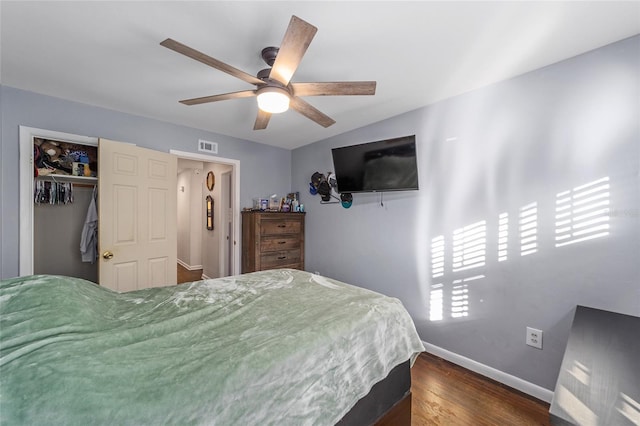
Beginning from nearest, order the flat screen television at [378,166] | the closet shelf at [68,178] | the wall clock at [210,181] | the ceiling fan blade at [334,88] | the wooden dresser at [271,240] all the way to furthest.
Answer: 1. the ceiling fan blade at [334,88]
2. the closet shelf at [68,178]
3. the flat screen television at [378,166]
4. the wooden dresser at [271,240]
5. the wall clock at [210,181]

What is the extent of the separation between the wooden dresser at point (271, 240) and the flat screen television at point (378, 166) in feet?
3.33

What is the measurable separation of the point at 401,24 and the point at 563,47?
114 cm

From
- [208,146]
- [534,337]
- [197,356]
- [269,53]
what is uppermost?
[269,53]

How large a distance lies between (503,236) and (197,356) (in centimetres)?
226

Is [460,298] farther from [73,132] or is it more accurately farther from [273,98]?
[73,132]

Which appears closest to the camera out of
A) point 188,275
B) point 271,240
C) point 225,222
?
point 271,240

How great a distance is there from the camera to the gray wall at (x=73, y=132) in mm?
2117

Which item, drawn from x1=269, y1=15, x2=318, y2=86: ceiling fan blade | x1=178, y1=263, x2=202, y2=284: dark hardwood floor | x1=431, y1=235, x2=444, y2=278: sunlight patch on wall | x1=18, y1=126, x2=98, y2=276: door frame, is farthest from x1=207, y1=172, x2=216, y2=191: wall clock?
x1=431, y1=235, x2=444, y2=278: sunlight patch on wall

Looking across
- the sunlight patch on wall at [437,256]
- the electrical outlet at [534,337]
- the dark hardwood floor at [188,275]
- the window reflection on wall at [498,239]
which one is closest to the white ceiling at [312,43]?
the window reflection on wall at [498,239]

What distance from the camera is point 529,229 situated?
191 centimetres

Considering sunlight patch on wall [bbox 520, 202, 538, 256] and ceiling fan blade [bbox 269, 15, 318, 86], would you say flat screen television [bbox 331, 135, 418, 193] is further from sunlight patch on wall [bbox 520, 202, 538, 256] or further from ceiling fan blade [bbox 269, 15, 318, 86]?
ceiling fan blade [bbox 269, 15, 318, 86]

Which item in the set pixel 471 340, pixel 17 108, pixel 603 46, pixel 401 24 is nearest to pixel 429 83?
pixel 401 24

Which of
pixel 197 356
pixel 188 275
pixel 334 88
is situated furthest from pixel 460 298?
pixel 188 275

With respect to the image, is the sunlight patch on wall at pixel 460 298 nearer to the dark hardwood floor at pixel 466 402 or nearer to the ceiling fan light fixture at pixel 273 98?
the dark hardwood floor at pixel 466 402
